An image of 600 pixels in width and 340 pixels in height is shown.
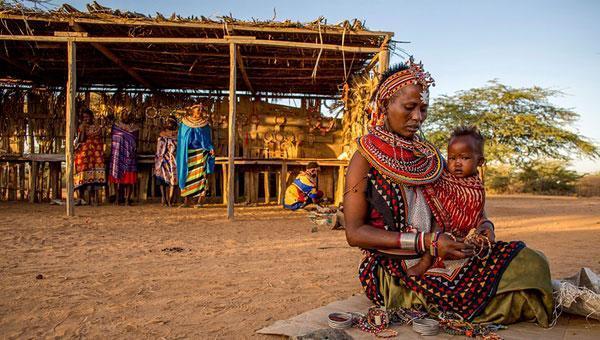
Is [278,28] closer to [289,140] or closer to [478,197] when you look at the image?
[289,140]

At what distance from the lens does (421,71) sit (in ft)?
6.88

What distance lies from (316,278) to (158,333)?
1.52 m

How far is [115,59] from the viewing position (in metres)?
8.13

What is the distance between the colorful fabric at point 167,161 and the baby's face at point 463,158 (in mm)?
7541

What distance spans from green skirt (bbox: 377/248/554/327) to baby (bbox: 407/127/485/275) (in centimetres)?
28

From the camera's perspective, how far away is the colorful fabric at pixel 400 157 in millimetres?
1988

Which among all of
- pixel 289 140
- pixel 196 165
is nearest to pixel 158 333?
pixel 196 165

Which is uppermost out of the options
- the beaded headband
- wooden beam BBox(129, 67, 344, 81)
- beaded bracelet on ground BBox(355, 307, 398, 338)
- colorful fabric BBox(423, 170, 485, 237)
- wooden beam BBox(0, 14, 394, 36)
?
wooden beam BBox(0, 14, 394, 36)

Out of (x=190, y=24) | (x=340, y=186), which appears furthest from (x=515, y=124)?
(x=190, y=24)

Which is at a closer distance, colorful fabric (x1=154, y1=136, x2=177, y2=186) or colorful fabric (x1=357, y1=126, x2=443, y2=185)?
colorful fabric (x1=357, y1=126, x2=443, y2=185)

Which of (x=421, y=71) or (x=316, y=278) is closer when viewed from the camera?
(x=421, y=71)

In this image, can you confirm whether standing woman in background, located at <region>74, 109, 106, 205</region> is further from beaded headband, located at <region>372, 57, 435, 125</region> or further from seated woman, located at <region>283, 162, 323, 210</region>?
beaded headband, located at <region>372, 57, 435, 125</region>

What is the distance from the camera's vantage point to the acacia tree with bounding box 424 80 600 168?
18.0m

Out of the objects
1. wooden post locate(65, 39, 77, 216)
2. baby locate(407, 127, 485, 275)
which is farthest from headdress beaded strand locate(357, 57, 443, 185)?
wooden post locate(65, 39, 77, 216)
